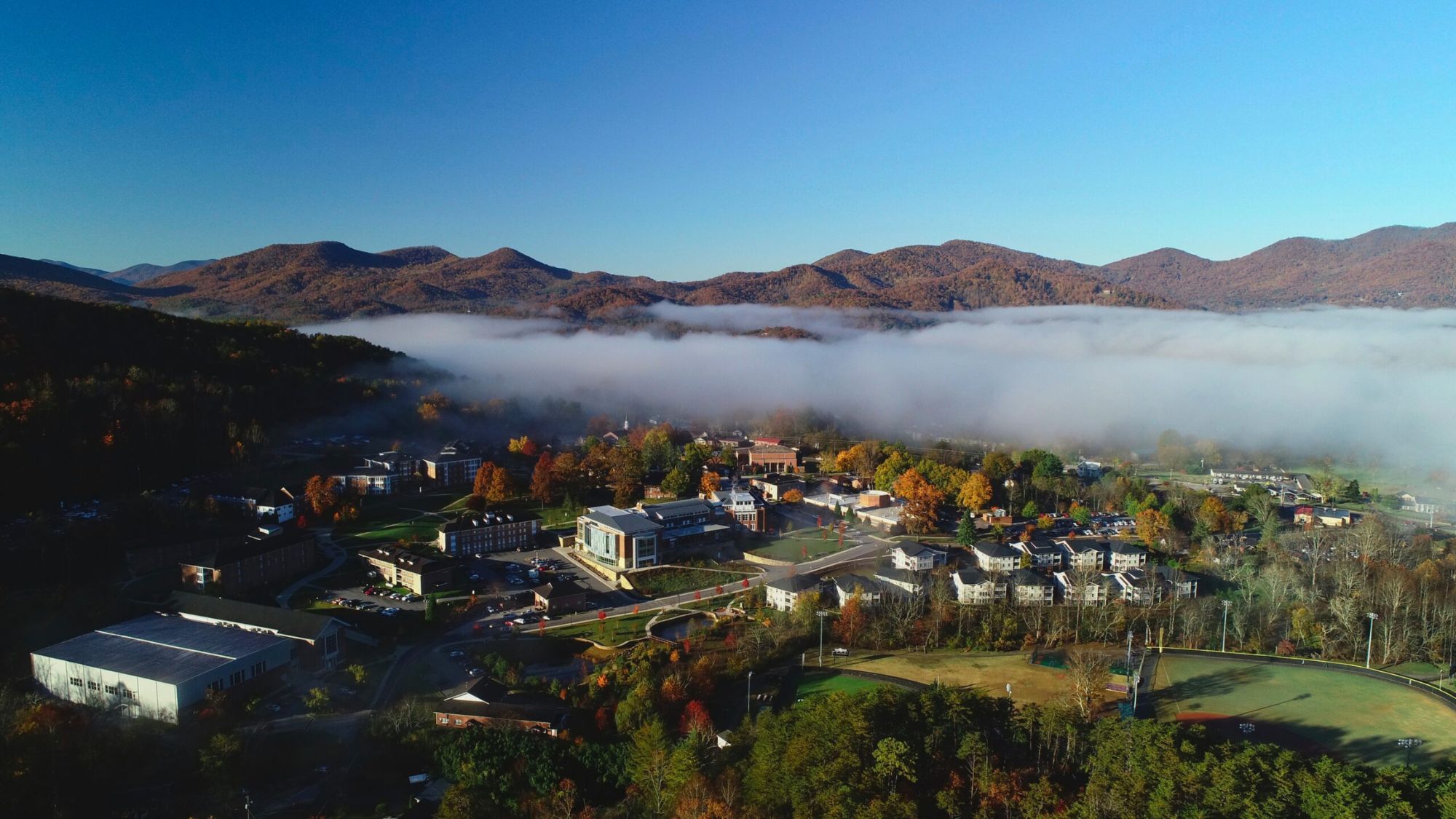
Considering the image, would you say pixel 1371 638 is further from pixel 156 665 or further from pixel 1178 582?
pixel 156 665

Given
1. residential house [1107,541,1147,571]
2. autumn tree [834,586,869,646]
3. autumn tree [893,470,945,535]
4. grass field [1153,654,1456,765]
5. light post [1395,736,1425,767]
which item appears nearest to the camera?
light post [1395,736,1425,767]

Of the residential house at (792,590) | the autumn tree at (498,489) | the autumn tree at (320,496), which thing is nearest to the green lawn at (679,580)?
the residential house at (792,590)

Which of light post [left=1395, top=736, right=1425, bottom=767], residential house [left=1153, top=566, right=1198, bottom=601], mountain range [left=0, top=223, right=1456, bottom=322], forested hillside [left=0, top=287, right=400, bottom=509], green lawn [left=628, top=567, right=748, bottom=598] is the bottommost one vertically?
green lawn [left=628, top=567, right=748, bottom=598]

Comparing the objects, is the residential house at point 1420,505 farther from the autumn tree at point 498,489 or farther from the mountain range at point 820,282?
the mountain range at point 820,282

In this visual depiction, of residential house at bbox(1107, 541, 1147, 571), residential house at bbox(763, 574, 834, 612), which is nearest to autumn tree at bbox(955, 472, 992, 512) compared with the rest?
residential house at bbox(1107, 541, 1147, 571)

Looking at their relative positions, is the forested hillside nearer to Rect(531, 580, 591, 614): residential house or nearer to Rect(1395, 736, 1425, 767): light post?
Rect(531, 580, 591, 614): residential house

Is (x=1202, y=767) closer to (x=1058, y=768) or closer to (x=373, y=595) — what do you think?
(x=1058, y=768)

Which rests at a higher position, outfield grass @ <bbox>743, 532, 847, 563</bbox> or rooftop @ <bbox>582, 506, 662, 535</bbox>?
rooftop @ <bbox>582, 506, 662, 535</bbox>
